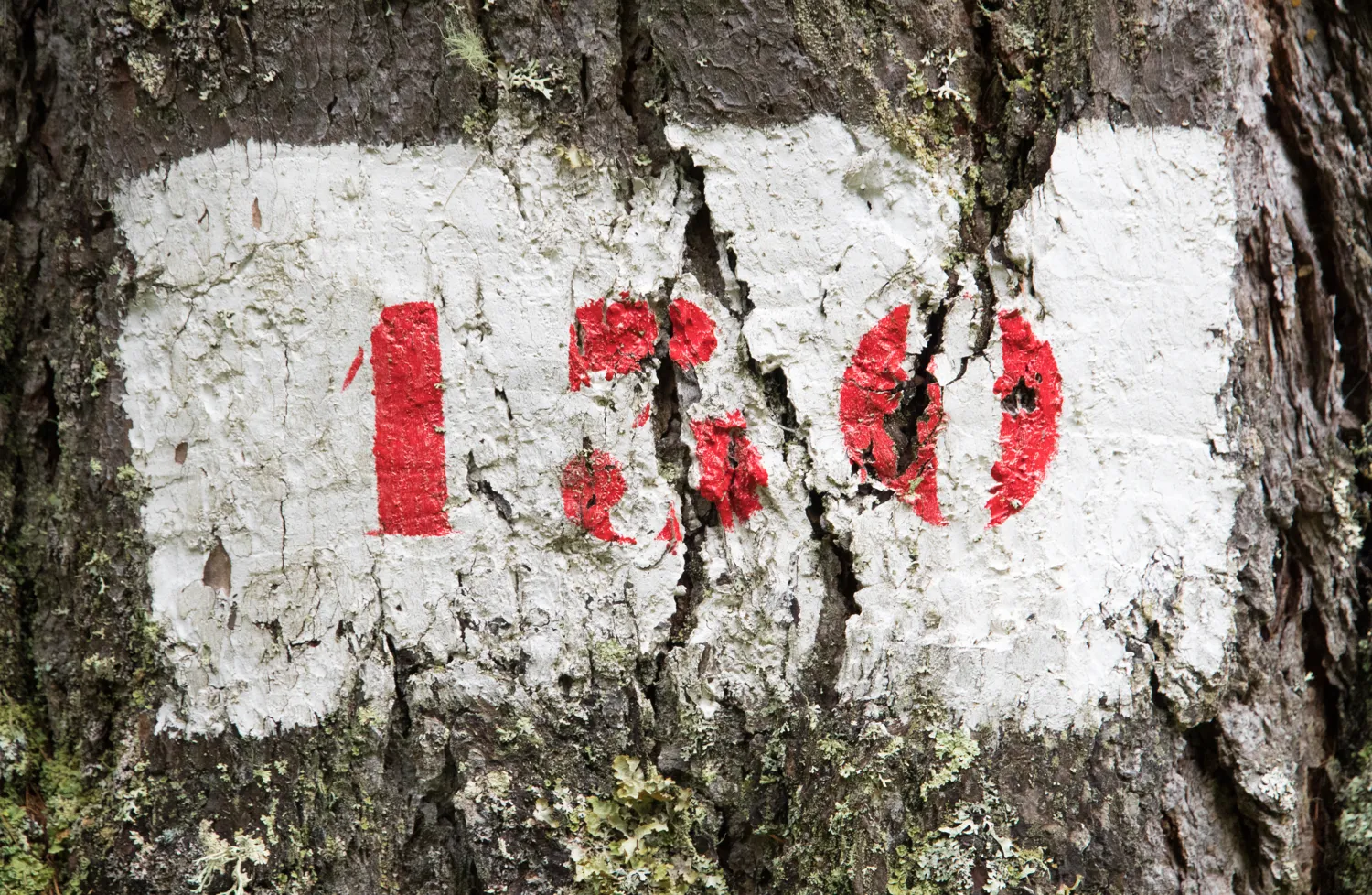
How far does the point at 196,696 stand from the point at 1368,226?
165 cm

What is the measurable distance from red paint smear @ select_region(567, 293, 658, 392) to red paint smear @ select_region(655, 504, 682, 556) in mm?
171

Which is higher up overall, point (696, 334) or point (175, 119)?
point (175, 119)

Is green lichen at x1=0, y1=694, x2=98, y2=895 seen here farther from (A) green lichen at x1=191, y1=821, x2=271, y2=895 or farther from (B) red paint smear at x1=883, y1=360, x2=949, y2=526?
(B) red paint smear at x1=883, y1=360, x2=949, y2=526

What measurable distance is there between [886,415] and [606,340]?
0.34 m

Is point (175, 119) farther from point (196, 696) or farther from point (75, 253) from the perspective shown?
point (196, 696)

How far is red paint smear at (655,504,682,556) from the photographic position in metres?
1.15

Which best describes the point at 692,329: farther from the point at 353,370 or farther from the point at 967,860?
the point at 967,860

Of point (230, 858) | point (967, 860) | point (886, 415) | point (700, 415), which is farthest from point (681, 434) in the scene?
point (230, 858)

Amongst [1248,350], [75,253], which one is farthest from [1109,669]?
[75,253]

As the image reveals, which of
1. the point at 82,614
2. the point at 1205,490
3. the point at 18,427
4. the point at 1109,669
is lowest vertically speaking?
the point at 1109,669

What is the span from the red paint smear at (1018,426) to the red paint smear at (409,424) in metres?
0.66

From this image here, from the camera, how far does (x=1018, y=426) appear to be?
114 cm

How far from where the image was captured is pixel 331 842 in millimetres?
1172

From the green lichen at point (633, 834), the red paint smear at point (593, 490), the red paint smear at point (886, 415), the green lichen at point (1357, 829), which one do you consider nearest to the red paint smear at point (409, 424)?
the red paint smear at point (593, 490)
